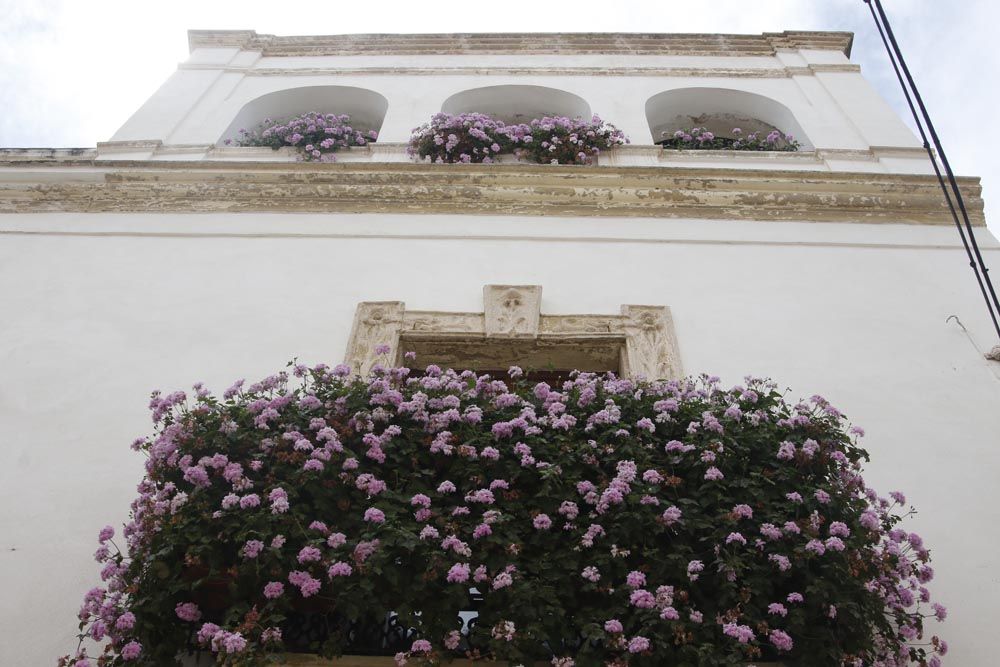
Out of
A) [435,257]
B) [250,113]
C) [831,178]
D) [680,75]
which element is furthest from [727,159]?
[250,113]

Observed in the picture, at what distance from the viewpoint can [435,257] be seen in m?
5.65

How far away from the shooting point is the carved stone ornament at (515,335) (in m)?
4.99

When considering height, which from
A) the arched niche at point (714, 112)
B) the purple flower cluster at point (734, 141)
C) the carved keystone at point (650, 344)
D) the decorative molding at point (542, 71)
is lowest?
the carved keystone at point (650, 344)

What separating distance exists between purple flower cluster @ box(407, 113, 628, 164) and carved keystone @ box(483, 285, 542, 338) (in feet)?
5.94

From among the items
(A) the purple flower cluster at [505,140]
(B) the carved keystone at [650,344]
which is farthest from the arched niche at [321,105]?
(B) the carved keystone at [650,344]

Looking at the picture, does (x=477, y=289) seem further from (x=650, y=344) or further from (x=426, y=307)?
(x=650, y=344)

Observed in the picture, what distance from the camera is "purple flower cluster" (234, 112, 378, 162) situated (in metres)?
7.02

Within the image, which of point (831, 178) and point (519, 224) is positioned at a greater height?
point (831, 178)

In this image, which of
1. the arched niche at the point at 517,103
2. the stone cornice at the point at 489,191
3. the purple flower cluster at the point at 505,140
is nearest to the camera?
the stone cornice at the point at 489,191

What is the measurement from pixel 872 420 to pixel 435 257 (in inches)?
113

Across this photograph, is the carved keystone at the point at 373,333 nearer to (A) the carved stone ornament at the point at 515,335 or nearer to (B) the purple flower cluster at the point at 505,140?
(A) the carved stone ornament at the point at 515,335

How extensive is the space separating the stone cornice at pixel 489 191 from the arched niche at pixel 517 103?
200 centimetres

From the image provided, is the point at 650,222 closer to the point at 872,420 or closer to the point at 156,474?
the point at 872,420

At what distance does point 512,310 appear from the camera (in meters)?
5.16
